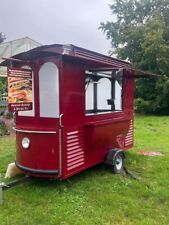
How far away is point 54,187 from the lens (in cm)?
483

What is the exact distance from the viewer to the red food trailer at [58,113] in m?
4.57

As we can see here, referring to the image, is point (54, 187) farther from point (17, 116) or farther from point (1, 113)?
point (1, 113)

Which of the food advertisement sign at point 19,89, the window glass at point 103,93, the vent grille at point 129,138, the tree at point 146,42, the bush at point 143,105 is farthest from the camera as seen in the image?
the bush at point 143,105

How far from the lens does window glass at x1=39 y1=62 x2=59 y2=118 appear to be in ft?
15.0

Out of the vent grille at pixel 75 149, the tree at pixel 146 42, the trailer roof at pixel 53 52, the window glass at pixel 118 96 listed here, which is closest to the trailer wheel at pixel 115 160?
the vent grille at pixel 75 149

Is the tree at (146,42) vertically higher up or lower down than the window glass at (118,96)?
higher up

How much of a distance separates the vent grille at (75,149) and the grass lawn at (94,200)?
371 millimetres

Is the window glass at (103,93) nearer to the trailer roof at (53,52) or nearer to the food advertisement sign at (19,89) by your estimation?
the trailer roof at (53,52)

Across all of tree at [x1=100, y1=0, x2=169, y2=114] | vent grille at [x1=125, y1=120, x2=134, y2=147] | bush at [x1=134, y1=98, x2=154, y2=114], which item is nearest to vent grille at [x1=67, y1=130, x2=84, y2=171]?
vent grille at [x1=125, y1=120, x2=134, y2=147]

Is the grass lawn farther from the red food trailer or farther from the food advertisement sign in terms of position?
the food advertisement sign

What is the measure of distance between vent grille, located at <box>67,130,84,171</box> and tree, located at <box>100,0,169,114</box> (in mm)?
12640

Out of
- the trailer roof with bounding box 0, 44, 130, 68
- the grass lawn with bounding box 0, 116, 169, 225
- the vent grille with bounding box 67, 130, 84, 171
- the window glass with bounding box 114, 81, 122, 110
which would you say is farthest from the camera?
the window glass with bounding box 114, 81, 122, 110

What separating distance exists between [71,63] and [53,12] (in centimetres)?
1273

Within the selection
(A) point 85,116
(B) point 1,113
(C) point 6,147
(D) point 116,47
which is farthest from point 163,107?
(A) point 85,116
